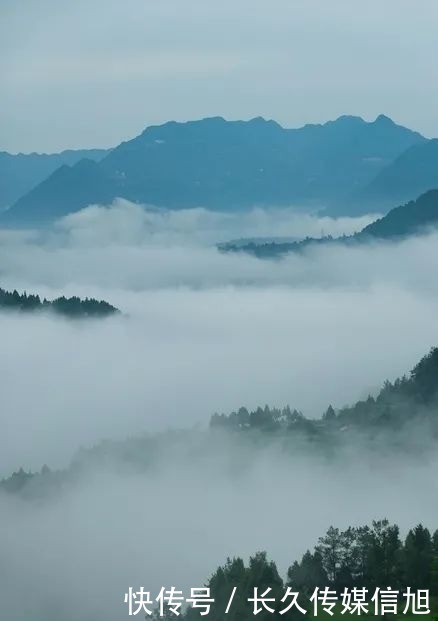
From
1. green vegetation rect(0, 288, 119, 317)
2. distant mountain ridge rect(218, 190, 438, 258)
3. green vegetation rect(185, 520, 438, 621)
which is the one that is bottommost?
green vegetation rect(185, 520, 438, 621)

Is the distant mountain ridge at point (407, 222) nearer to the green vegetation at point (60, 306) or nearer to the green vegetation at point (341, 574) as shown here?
the green vegetation at point (60, 306)

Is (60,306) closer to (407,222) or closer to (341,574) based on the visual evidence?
(407,222)

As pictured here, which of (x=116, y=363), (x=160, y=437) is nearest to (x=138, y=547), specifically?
(x=160, y=437)

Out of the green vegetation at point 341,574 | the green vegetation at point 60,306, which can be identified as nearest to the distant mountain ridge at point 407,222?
the green vegetation at point 60,306

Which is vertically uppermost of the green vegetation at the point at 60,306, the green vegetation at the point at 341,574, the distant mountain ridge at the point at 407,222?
the distant mountain ridge at the point at 407,222

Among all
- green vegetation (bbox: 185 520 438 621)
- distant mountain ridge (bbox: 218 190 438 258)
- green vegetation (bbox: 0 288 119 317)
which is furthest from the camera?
distant mountain ridge (bbox: 218 190 438 258)

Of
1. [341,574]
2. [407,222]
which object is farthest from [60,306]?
[341,574]

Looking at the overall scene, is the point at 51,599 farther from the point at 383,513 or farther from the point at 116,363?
the point at 116,363

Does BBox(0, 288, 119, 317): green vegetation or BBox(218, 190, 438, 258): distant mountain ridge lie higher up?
BBox(218, 190, 438, 258): distant mountain ridge

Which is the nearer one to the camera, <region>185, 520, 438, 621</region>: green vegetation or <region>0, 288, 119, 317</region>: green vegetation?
<region>185, 520, 438, 621</region>: green vegetation

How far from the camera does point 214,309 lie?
170 metres

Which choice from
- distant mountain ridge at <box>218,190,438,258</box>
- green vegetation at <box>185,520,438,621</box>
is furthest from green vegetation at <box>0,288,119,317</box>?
green vegetation at <box>185,520,438,621</box>

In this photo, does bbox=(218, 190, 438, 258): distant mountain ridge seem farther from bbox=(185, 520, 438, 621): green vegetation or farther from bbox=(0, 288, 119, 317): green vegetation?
bbox=(185, 520, 438, 621): green vegetation

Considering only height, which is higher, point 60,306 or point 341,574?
point 60,306
